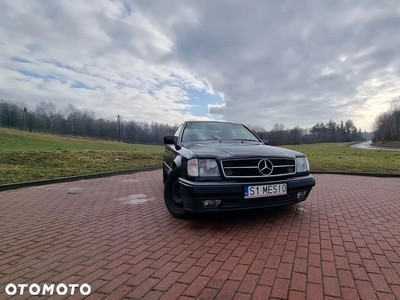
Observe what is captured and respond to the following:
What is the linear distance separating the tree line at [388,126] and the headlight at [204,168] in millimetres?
74203

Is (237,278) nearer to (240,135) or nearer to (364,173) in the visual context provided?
(240,135)

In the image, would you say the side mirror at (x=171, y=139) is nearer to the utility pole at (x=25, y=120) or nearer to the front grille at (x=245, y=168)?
the front grille at (x=245, y=168)

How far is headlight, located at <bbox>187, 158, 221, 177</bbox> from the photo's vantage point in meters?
2.97

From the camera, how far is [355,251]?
2.39 metres

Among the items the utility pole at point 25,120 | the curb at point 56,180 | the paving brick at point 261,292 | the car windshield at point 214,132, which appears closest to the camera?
the paving brick at point 261,292

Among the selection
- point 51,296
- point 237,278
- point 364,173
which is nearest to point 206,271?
point 237,278

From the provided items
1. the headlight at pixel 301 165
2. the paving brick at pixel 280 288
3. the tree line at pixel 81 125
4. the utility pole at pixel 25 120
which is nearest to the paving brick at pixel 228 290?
the paving brick at pixel 280 288

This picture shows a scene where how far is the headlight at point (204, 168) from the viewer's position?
2.97m

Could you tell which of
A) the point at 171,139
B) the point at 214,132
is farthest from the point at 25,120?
the point at 214,132

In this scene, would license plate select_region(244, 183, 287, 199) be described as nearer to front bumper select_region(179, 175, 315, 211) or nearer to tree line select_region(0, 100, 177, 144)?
front bumper select_region(179, 175, 315, 211)

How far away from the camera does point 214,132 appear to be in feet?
14.9

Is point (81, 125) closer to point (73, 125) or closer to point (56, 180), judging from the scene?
point (73, 125)

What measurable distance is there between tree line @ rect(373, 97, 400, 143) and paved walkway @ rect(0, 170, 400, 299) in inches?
2883

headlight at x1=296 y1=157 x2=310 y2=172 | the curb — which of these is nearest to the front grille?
headlight at x1=296 y1=157 x2=310 y2=172
